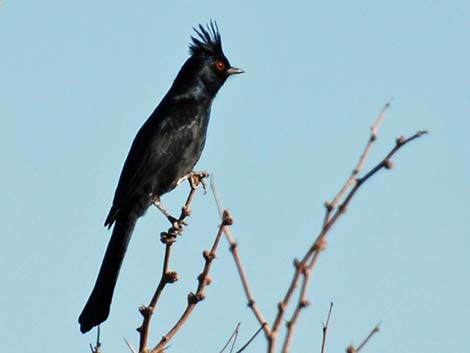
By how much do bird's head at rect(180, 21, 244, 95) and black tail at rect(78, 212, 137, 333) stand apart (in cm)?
186

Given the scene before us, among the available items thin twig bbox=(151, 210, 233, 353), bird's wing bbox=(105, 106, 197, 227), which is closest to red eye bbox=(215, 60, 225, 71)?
bird's wing bbox=(105, 106, 197, 227)

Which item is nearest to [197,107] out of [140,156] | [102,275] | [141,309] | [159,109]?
[159,109]

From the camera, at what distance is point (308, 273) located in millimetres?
2328

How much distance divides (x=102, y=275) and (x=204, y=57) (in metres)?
2.58

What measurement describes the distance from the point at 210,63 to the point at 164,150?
135cm

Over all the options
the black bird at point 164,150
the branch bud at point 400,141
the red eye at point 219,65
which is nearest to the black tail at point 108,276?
the black bird at point 164,150

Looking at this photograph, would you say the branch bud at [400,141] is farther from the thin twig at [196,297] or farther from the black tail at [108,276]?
the black tail at [108,276]

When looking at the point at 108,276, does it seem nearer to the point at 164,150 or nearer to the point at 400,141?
the point at 164,150

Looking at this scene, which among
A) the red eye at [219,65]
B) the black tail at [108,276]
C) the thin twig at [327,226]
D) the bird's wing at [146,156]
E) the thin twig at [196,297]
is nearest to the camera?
the thin twig at [327,226]

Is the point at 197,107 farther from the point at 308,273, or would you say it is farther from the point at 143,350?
the point at 308,273

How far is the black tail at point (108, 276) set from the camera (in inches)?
254

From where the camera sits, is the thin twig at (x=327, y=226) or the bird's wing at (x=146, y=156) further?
the bird's wing at (x=146, y=156)

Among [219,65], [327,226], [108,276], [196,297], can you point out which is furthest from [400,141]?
[219,65]

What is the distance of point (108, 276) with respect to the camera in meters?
6.97
